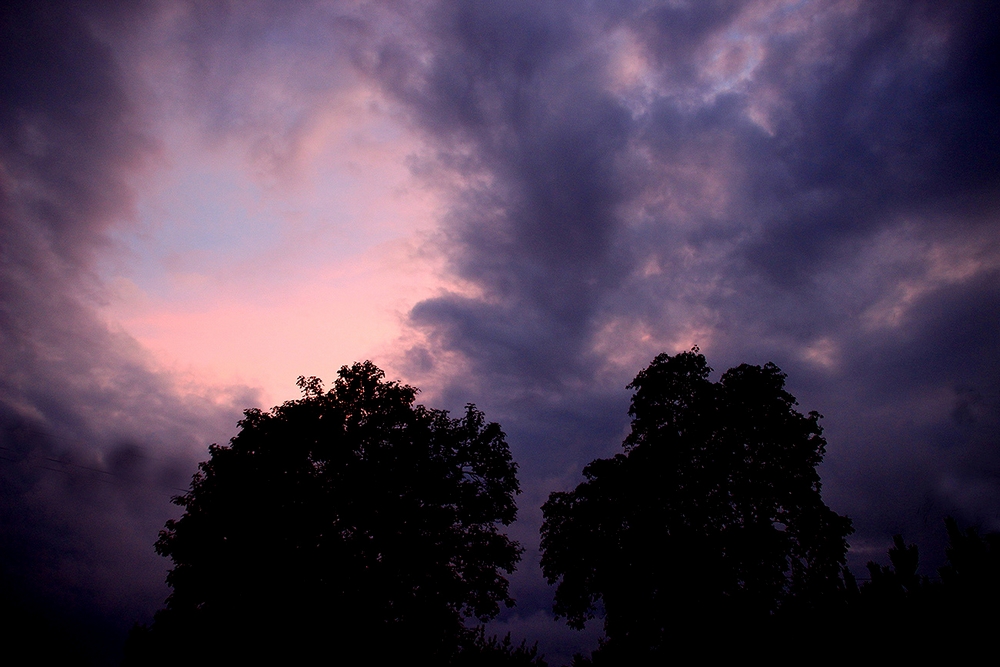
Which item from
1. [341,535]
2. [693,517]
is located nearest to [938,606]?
[693,517]

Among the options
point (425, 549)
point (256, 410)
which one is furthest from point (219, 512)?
point (425, 549)

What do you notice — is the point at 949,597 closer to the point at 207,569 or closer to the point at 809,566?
the point at 809,566

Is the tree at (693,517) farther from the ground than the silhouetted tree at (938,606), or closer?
farther from the ground

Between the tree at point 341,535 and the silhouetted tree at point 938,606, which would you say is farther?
the tree at point 341,535

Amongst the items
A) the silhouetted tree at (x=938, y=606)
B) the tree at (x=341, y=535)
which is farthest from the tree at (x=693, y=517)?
the silhouetted tree at (x=938, y=606)

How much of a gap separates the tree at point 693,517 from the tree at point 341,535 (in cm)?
557

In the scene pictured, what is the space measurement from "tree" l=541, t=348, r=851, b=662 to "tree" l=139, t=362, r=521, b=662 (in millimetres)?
5568

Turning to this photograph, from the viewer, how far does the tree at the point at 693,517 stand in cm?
2219

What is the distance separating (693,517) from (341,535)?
18065 millimetres

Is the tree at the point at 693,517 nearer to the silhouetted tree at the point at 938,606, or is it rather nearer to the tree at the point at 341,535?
the tree at the point at 341,535

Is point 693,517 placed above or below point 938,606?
above

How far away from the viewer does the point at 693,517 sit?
24.0 m

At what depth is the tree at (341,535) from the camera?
65.8 feet

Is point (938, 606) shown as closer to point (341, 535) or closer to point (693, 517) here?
point (693, 517)
